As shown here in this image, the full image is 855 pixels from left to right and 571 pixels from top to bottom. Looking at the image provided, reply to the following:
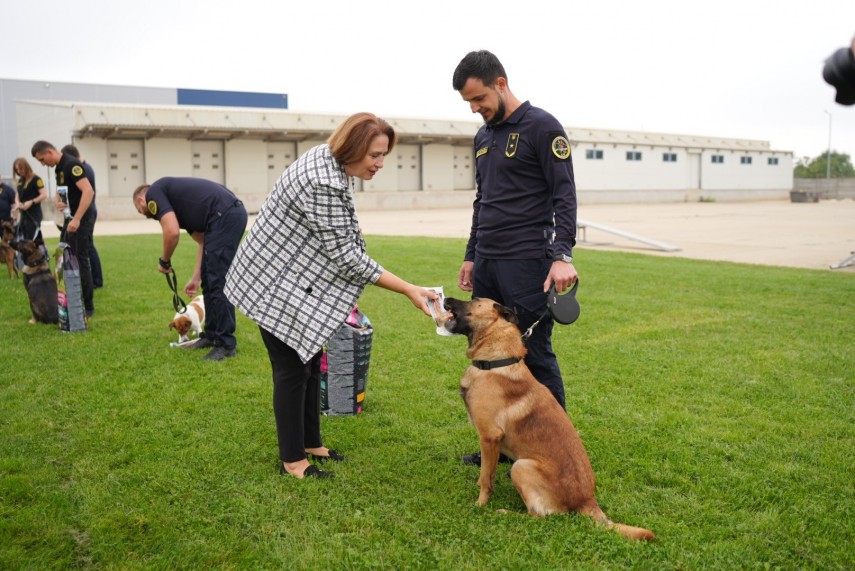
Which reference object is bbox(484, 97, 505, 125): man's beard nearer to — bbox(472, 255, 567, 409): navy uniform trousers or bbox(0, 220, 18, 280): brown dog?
bbox(472, 255, 567, 409): navy uniform trousers

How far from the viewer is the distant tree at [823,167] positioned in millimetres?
94562

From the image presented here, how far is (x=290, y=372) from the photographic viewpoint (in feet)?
12.5

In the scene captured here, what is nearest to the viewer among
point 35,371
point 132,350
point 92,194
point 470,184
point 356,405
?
point 356,405

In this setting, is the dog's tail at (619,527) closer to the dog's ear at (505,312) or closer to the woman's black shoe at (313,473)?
the dog's ear at (505,312)

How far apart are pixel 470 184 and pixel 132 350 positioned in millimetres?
44254

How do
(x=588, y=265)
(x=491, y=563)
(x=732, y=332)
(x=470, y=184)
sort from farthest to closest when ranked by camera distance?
(x=470, y=184) < (x=588, y=265) < (x=732, y=332) < (x=491, y=563)

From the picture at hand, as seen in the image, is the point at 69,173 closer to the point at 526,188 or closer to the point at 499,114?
the point at 499,114

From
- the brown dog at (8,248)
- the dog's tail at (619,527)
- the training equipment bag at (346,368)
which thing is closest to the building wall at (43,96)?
the brown dog at (8,248)

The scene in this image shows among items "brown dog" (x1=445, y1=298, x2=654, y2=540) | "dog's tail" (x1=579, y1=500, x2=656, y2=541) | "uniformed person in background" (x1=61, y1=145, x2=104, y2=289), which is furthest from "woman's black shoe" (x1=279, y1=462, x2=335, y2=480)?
"uniformed person in background" (x1=61, y1=145, x2=104, y2=289)

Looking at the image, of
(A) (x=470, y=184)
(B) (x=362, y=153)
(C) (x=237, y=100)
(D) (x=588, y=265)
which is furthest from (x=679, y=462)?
(C) (x=237, y=100)

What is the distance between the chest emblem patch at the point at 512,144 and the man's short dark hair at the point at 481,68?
0.98ft

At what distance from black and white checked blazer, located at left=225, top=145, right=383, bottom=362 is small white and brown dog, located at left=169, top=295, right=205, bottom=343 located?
12.0 ft

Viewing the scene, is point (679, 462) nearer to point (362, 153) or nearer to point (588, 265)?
point (362, 153)

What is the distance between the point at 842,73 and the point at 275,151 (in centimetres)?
4199
